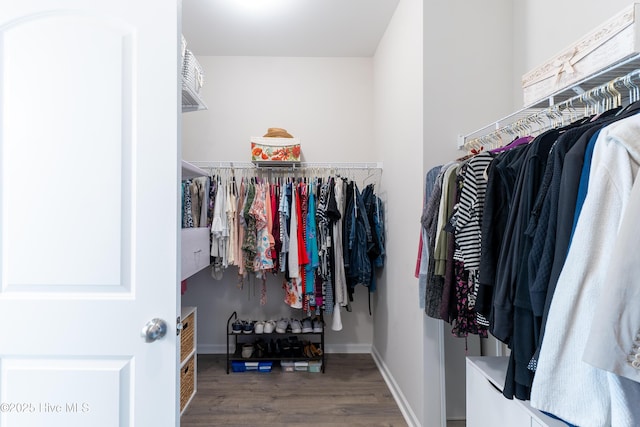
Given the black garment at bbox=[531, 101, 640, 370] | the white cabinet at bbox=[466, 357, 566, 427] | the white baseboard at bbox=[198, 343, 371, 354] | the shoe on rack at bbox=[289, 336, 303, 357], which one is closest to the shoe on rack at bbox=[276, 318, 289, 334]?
the shoe on rack at bbox=[289, 336, 303, 357]

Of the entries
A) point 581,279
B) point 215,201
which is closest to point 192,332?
point 215,201

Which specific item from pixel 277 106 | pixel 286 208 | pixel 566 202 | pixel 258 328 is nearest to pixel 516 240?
pixel 566 202

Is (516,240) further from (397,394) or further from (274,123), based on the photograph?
(274,123)

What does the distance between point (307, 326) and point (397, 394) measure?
903 millimetres

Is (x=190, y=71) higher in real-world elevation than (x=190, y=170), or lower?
higher

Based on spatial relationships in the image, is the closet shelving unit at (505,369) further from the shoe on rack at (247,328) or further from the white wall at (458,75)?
the shoe on rack at (247,328)

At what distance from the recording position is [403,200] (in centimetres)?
224

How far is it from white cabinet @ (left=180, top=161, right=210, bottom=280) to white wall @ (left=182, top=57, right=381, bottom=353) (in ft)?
2.43

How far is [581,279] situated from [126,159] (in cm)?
124

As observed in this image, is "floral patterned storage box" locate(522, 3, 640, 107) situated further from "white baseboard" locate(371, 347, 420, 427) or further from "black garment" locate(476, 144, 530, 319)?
"white baseboard" locate(371, 347, 420, 427)

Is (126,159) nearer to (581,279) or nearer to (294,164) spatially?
(581,279)

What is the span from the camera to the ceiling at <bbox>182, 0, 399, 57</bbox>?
7.75 feet

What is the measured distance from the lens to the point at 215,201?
8.59 ft

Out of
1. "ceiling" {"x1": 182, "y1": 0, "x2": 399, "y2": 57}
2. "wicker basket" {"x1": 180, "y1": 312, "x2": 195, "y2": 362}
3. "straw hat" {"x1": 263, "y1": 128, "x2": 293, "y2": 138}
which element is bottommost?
"wicker basket" {"x1": 180, "y1": 312, "x2": 195, "y2": 362}
